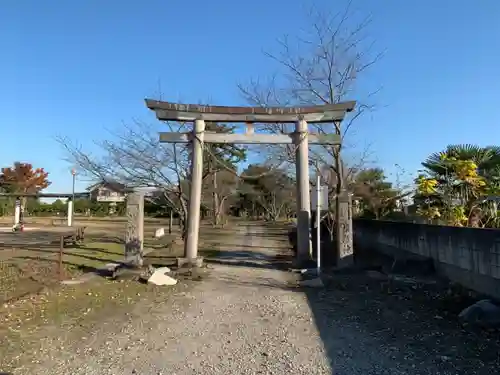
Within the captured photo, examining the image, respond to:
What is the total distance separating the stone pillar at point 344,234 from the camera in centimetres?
1248

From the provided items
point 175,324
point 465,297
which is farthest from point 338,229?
point 175,324

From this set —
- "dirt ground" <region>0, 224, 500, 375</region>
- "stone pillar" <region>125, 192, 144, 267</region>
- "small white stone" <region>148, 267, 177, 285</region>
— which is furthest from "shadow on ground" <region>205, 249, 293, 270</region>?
"dirt ground" <region>0, 224, 500, 375</region>

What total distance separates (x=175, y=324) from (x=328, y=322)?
7.42 ft

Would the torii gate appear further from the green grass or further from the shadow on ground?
the green grass

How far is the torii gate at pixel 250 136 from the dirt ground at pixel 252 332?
3270mm

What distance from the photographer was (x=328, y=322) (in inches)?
270

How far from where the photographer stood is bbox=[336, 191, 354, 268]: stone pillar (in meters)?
12.5

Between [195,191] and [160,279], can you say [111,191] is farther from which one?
[160,279]

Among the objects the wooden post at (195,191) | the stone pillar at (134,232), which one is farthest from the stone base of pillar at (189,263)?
the stone pillar at (134,232)

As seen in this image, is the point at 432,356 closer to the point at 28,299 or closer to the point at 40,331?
the point at 40,331

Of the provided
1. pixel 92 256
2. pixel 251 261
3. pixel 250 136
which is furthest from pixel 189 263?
pixel 92 256

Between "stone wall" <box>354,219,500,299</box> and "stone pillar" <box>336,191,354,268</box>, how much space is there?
5.16ft

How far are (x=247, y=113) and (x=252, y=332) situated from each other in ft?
27.2

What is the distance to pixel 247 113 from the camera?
13.5 m
